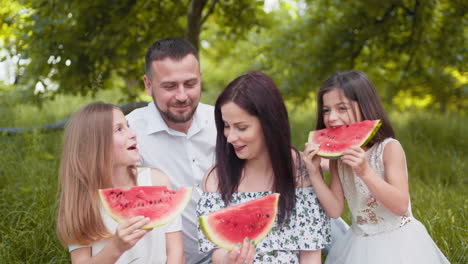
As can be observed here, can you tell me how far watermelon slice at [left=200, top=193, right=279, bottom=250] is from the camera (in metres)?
2.41

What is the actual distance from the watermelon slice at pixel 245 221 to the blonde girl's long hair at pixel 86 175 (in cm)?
71

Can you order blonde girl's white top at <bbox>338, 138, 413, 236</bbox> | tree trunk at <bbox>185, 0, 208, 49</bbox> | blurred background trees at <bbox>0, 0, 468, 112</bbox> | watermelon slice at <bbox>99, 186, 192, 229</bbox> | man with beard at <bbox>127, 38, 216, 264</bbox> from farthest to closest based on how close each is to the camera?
1. tree trunk at <bbox>185, 0, 208, 49</bbox>
2. blurred background trees at <bbox>0, 0, 468, 112</bbox>
3. man with beard at <bbox>127, 38, 216, 264</bbox>
4. blonde girl's white top at <bbox>338, 138, 413, 236</bbox>
5. watermelon slice at <bbox>99, 186, 192, 229</bbox>

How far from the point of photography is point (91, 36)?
579 centimetres

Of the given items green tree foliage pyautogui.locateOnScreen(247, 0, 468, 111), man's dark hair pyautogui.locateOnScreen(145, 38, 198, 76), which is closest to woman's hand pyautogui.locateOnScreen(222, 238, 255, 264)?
man's dark hair pyautogui.locateOnScreen(145, 38, 198, 76)

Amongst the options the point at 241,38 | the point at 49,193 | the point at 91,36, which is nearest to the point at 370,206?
the point at 49,193

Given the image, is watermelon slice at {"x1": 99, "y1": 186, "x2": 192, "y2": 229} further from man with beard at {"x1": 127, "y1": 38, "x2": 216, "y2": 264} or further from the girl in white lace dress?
man with beard at {"x1": 127, "y1": 38, "x2": 216, "y2": 264}

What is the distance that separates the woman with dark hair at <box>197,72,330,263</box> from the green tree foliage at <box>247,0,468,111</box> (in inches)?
185

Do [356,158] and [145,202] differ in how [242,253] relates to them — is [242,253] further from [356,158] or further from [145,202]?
[356,158]

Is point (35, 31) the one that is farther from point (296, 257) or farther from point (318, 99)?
point (296, 257)

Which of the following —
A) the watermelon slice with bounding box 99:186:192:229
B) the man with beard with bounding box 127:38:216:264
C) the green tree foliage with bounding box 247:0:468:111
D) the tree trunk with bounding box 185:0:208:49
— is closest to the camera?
the watermelon slice with bounding box 99:186:192:229

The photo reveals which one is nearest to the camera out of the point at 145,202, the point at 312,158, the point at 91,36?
the point at 145,202

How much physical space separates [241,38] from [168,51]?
382cm

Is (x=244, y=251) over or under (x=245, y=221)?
under

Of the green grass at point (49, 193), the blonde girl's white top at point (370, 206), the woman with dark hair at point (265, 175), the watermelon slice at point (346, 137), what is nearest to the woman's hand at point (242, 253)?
the woman with dark hair at point (265, 175)
